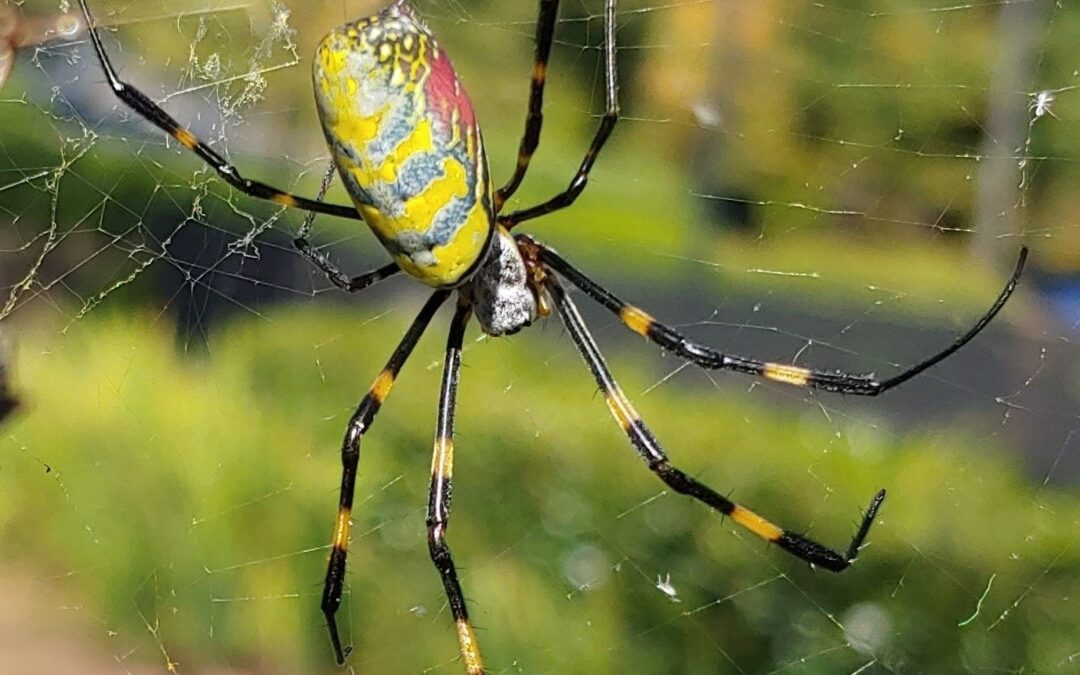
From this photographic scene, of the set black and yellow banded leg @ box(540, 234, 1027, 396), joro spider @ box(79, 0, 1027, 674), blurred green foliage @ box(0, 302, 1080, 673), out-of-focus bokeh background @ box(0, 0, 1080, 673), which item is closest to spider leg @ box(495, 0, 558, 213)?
joro spider @ box(79, 0, 1027, 674)

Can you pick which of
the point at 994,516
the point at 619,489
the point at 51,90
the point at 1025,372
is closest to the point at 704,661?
the point at 619,489

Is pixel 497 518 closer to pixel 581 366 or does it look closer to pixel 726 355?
pixel 581 366

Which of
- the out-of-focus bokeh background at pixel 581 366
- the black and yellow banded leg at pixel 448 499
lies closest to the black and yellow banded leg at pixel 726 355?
the black and yellow banded leg at pixel 448 499

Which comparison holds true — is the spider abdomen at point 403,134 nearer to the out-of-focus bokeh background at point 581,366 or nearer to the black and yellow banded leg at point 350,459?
the black and yellow banded leg at point 350,459

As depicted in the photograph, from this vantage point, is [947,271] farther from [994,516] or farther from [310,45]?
[310,45]

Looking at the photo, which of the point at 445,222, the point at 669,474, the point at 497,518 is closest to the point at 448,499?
the point at 669,474

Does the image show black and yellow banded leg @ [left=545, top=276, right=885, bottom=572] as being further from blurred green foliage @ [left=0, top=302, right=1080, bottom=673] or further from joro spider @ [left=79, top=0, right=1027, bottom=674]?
blurred green foliage @ [left=0, top=302, right=1080, bottom=673]
